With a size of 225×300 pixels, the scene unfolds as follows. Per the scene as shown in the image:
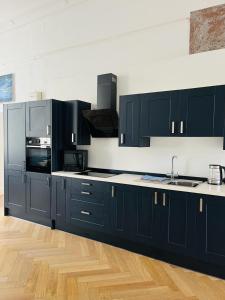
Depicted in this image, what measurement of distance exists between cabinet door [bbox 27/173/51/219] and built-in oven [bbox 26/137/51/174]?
0.12 m

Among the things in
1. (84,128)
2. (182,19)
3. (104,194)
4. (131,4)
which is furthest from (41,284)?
(131,4)

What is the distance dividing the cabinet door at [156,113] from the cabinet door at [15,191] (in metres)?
2.25

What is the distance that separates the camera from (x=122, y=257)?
2771mm

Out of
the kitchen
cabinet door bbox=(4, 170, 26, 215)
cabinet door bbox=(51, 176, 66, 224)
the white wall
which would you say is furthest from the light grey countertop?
cabinet door bbox=(4, 170, 26, 215)

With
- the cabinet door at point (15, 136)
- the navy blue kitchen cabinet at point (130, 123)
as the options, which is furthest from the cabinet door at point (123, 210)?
the cabinet door at point (15, 136)

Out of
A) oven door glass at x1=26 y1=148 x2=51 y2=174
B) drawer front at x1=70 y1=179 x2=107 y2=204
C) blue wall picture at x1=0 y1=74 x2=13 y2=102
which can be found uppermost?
blue wall picture at x1=0 y1=74 x2=13 y2=102

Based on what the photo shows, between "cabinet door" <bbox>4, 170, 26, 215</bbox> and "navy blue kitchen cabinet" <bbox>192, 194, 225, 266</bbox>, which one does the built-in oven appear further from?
"navy blue kitchen cabinet" <bbox>192, 194, 225, 266</bbox>

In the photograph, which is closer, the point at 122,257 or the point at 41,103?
the point at 122,257

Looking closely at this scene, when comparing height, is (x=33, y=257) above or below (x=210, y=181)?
below

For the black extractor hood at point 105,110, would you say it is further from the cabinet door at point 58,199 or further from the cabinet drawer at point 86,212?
the cabinet drawer at point 86,212

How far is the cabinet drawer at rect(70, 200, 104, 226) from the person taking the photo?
311 centimetres

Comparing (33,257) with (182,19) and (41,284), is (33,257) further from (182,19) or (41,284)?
(182,19)

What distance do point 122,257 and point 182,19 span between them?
3065 mm

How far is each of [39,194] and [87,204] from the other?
97 centimetres
